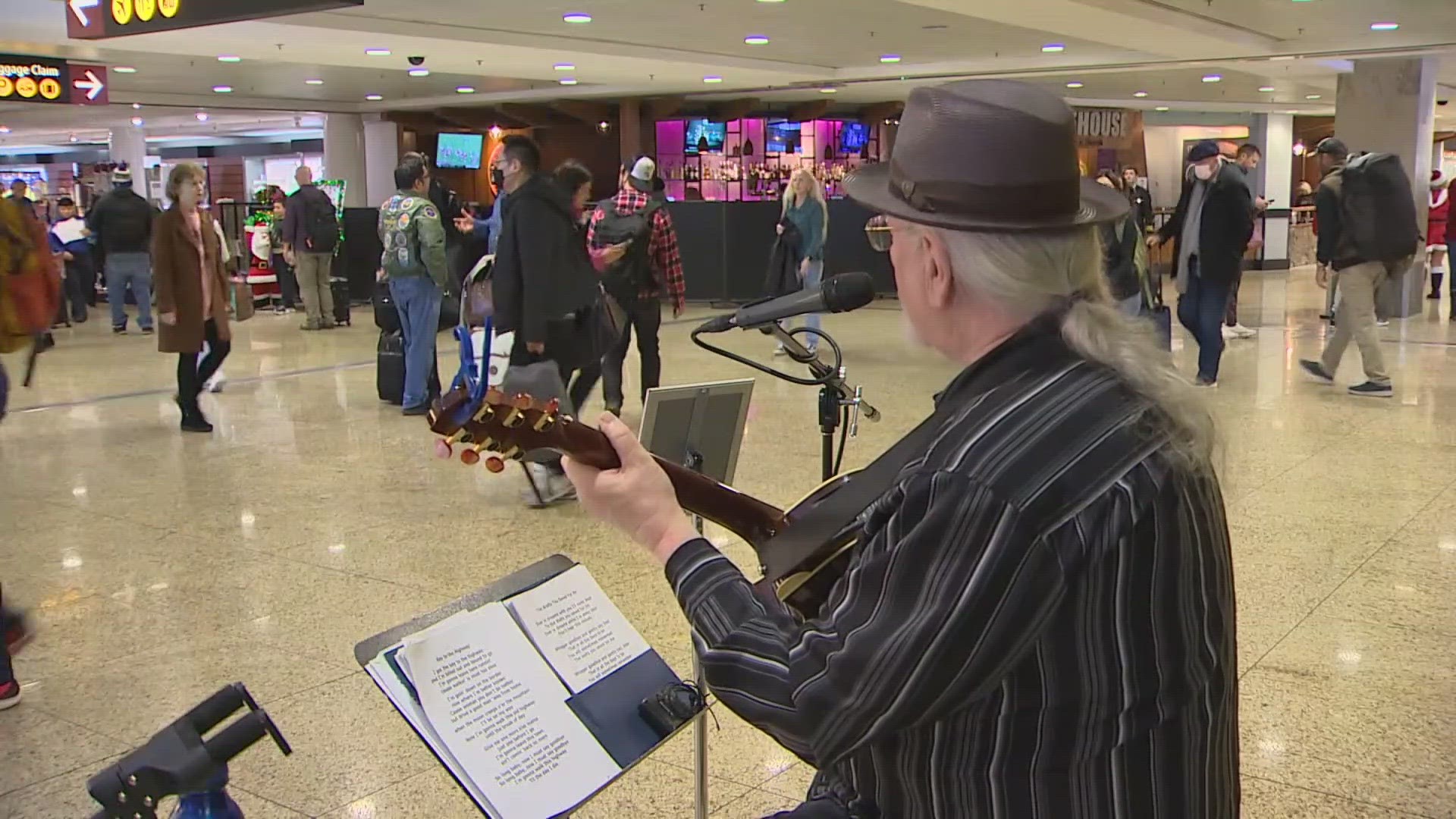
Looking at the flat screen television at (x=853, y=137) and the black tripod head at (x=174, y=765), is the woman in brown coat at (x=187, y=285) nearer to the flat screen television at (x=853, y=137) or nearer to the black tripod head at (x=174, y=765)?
the black tripod head at (x=174, y=765)

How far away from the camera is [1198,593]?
139 cm

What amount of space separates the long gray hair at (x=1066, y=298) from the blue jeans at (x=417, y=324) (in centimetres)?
694

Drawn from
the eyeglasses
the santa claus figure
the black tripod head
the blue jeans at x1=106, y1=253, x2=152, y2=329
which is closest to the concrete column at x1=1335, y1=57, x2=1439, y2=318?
the santa claus figure

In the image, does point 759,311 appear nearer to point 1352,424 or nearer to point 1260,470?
point 1260,470

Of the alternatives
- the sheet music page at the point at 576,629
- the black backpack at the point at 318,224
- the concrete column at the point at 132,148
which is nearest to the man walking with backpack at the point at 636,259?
the sheet music page at the point at 576,629

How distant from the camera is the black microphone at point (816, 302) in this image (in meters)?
2.38

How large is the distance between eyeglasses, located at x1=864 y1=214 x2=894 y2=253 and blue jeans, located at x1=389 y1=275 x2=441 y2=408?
666cm

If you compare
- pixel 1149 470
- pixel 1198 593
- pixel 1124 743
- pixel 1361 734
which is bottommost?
pixel 1361 734

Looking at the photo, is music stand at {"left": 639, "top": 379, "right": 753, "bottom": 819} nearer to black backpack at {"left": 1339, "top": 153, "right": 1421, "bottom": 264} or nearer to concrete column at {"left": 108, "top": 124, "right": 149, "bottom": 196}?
black backpack at {"left": 1339, "top": 153, "right": 1421, "bottom": 264}

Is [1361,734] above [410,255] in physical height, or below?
below

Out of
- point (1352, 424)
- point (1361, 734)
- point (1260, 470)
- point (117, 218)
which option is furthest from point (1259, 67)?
point (1361, 734)

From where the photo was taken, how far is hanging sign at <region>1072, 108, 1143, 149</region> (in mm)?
23156

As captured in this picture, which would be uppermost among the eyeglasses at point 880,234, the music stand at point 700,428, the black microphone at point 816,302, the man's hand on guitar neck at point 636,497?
the eyeglasses at point 880,234

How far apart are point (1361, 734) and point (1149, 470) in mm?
2506
